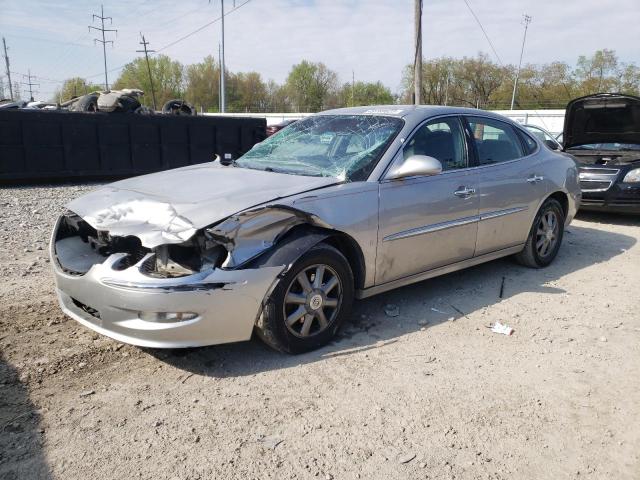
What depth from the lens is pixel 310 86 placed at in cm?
8231

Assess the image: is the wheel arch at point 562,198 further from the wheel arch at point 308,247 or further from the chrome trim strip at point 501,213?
the wheel arch at point 308,247

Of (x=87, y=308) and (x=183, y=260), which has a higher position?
(x=183, y=260)

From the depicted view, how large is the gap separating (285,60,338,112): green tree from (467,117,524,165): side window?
78.5 metres

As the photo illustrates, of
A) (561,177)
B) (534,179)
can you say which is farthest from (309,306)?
(561,177)

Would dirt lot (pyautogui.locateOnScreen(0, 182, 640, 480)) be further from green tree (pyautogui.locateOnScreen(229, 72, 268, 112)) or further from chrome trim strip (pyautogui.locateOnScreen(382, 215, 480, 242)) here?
green tree (pyautogui.locateOnScreen(229, 72, 268, 112))

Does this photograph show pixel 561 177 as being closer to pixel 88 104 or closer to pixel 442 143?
pixel 442 143

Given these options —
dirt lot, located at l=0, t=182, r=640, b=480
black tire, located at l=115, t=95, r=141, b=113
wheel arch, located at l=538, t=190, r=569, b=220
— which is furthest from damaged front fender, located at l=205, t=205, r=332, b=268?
black tire, located at l=115, t=95, r=141, b=113

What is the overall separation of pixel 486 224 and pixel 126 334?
10.2 feet

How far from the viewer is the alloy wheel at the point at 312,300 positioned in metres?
3.39

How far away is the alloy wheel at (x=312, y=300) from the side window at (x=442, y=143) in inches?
47.3

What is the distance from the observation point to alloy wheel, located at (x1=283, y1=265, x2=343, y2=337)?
3.39 meters

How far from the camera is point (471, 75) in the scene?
6562 centimetres

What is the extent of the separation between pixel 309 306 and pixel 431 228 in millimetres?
1273

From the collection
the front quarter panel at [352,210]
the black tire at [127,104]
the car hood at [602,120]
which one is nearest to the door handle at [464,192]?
the front quarter panel at [352,210]
